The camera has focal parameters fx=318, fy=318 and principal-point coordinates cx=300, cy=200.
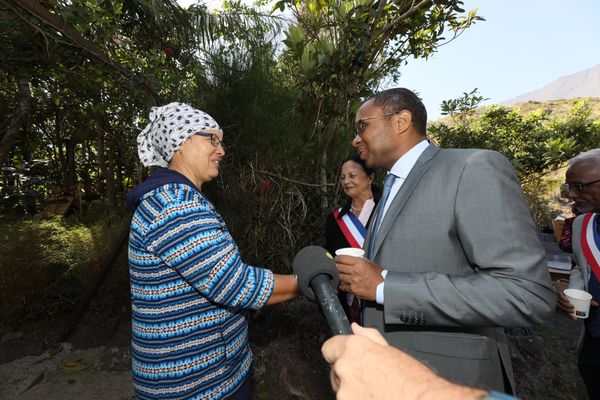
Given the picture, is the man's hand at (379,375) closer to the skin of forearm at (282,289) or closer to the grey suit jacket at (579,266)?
the skin of forearm at (282,289)

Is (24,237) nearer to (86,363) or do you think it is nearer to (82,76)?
(86,363)

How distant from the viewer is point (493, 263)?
121cm

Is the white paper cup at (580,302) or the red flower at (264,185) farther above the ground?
the red flower at (264,185)

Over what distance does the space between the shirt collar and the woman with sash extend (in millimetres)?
1451

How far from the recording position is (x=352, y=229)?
Answer: 316cm

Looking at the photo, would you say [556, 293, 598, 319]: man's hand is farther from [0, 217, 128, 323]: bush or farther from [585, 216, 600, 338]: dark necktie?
[0, 217, 128, 323]: bush

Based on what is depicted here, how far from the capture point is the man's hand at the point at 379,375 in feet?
1.63

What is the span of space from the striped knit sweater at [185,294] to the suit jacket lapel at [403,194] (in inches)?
22.8

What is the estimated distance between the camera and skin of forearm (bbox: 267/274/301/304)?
1526mm

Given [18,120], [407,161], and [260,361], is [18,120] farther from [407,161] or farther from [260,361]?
[407,161]

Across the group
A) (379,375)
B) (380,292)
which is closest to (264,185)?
(380,292)

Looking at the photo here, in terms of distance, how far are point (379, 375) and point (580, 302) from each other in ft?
7.16

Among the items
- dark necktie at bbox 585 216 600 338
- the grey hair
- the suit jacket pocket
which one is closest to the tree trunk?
the suit jacket pocket

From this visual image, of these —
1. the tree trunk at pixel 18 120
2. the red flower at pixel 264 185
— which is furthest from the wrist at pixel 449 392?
the tree trunk at pixel 18 120
